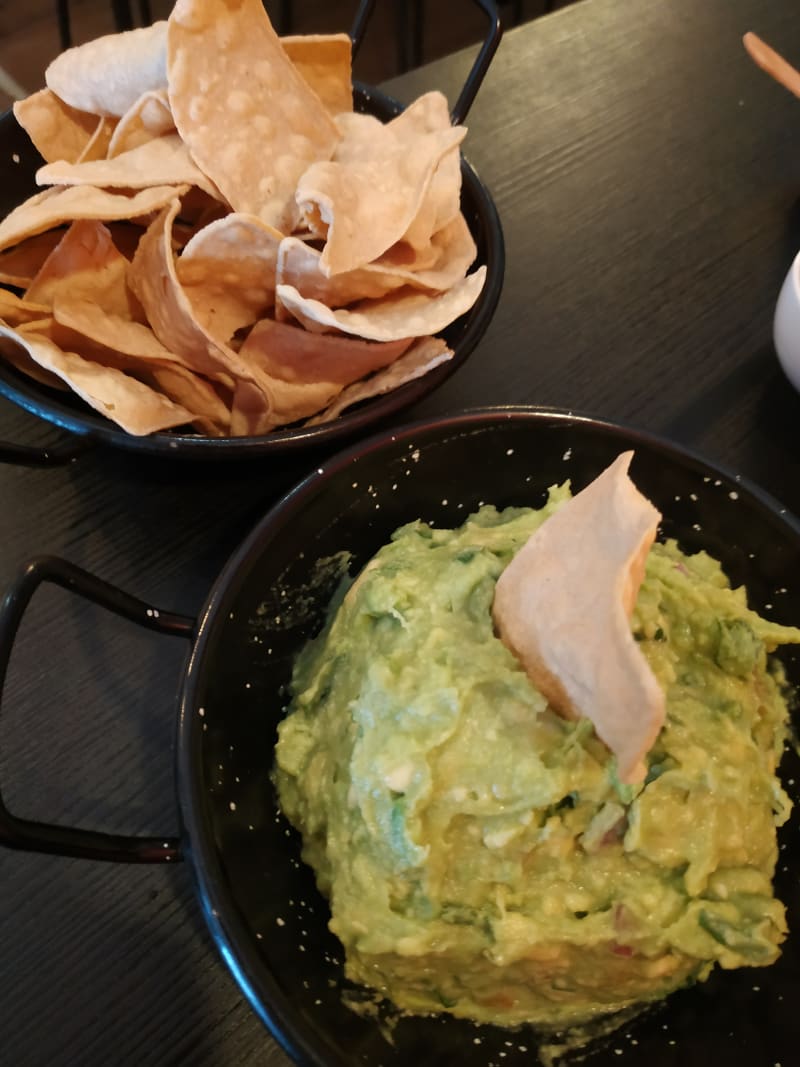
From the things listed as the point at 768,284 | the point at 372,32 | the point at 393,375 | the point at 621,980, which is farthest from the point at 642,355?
the point at 372,32

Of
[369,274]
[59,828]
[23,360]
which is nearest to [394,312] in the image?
[369,274]

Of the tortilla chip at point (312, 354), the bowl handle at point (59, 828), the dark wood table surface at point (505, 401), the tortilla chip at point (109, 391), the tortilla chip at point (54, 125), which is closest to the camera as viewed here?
the bowl handle at point (59, 828)

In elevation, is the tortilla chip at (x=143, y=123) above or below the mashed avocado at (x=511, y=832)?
above

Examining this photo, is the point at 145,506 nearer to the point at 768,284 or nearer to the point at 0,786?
the point at 0,786

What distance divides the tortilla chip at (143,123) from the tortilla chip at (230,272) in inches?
6.8

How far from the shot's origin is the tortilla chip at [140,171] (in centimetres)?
95

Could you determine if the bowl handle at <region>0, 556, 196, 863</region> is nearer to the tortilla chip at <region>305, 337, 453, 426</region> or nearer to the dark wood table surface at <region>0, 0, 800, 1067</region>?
the dark wood table surface at <region>0, 0, 800, 1067</region>

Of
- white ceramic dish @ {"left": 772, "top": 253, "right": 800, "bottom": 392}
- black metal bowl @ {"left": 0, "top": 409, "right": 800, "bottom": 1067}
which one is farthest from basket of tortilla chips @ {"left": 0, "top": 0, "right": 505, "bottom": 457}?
white ceramic dish @ {"left": 772, "top": 253, "right": 800, "bottom": 392}

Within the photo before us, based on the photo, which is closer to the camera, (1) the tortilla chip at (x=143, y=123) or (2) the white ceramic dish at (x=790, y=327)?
(1) the tortilla chip at (x=143, y=123)

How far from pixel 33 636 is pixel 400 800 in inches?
18.2

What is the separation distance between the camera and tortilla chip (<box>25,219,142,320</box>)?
964mm

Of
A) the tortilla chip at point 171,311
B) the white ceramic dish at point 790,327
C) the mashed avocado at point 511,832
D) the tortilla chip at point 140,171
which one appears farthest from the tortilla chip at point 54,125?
the white ceramic dish at point 790,327

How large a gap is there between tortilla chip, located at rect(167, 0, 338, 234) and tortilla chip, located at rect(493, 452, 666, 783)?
0.55m

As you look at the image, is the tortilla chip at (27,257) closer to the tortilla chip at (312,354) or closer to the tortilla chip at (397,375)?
the tortilla chip at (312,354)
